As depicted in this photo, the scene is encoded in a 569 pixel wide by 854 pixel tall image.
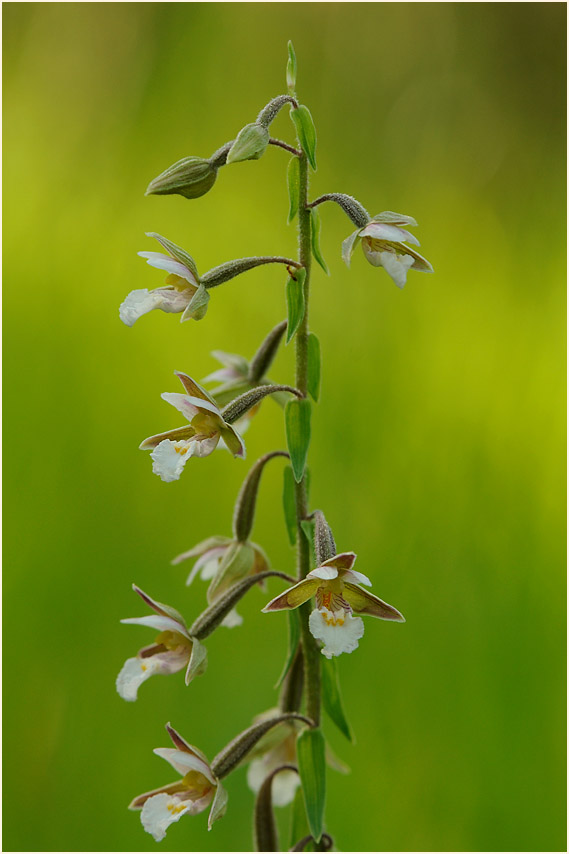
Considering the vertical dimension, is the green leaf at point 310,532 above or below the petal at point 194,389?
below

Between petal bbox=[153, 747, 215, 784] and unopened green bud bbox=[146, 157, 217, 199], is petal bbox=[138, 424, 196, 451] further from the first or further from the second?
petal bbox=[153, 747, 215, 784]

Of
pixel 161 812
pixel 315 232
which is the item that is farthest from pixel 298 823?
pixel 315 232

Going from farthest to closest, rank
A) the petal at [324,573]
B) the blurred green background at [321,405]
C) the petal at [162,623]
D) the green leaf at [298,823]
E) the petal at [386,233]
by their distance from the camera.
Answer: the blurred green background at [321,405]
the green leaf at [298,823]
the petal at [162,623]
the petal at [386,233]
the petal at [324,573]

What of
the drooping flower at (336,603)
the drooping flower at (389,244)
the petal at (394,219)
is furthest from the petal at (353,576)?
the petal at (394,219)

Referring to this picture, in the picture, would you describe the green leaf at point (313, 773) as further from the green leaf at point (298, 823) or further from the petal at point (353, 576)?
the petal at point (353, 576)

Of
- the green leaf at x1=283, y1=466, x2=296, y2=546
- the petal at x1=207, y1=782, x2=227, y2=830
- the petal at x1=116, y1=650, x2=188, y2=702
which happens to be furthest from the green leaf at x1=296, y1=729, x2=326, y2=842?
the green leaf at x1=283, y1=466, x2=296, y2=546

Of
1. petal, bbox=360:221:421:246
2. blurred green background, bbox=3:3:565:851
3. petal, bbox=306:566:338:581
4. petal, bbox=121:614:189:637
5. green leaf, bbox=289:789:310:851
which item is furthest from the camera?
blurred green background, bbox=3:3:565:851

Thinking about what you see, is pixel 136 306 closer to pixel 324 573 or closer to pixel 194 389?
pixel 194 389
